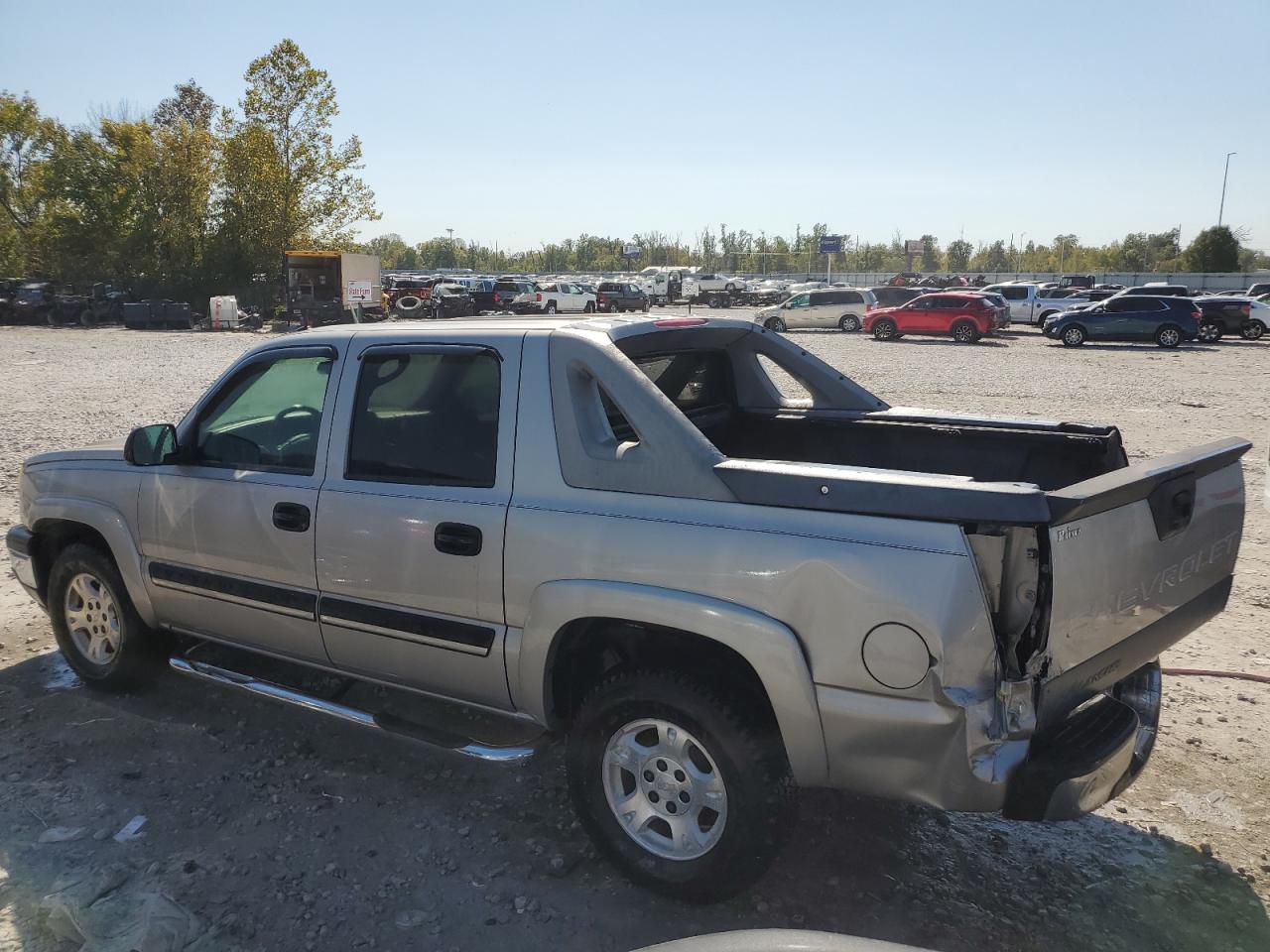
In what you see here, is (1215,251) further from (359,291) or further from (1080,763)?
(1080,763)

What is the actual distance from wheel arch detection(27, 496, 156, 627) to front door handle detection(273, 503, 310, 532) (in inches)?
41.4

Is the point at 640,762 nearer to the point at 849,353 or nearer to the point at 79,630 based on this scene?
the point at 79,630

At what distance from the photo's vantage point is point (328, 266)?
39.8m

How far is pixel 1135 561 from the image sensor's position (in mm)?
2885

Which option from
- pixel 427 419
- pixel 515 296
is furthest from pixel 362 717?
pixel 515 296

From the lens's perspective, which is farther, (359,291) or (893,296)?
(893,296)

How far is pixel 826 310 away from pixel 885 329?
A: 4870mm

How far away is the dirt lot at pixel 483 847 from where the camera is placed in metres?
3.00

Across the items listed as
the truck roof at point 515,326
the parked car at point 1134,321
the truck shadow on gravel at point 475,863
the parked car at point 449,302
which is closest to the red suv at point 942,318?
the parked car at point 1134,321

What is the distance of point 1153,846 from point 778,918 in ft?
4.93

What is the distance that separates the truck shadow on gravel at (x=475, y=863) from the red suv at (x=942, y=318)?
2952cm

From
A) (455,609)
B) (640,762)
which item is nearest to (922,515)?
(640,762)

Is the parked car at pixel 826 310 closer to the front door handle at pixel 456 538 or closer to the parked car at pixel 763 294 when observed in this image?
the parked car at pixel 763 294

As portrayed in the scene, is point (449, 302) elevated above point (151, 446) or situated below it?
below
